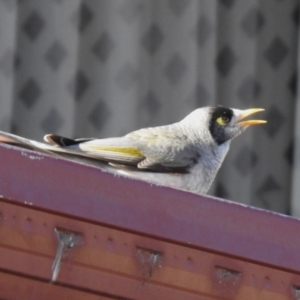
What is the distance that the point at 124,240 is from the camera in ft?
4.71

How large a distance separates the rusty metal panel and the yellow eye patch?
1.10 meters

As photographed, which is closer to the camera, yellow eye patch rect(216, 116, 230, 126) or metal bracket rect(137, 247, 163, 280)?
metal bracket rect(137, 247, 163, 280)

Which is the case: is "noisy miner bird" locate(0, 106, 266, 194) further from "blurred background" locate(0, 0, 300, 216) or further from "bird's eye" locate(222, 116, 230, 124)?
"blurred background" locate(0, 0, 300, 216)

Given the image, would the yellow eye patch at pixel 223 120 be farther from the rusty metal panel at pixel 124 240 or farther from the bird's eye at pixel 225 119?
the rusty metal panel at pixel 124 240

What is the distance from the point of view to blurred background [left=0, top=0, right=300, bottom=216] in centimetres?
261

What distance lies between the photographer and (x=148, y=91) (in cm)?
271

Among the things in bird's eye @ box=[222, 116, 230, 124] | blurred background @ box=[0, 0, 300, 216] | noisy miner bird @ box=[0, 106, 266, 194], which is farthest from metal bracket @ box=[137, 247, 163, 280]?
bird's eye @ box=[222, 116, 230, 124]

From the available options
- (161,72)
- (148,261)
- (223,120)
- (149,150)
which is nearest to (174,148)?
(149,150)

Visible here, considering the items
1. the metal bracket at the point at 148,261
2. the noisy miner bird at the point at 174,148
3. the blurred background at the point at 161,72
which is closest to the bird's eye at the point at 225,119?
the noisy miner bird at the point at 174,148

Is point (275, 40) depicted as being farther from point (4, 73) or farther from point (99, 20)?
point (4, 73)

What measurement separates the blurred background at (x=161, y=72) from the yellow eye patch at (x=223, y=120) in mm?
111

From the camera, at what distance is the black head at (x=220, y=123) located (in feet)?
8.59

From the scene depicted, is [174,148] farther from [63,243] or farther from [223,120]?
[63,243]

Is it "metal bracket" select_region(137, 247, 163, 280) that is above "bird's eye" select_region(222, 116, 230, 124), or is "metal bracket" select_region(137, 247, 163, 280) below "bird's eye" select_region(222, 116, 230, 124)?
below
